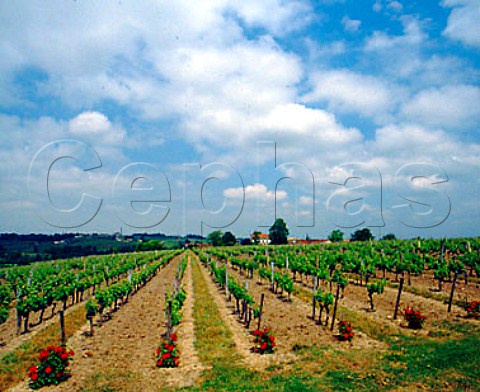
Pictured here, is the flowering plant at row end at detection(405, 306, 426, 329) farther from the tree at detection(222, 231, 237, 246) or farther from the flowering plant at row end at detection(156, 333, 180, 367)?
the tree at detection(222, 231, 237, 246)

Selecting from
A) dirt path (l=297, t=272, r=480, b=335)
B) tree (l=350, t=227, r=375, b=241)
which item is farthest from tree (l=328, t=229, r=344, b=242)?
dirt path (l=297, t=272, r=480, b=335)

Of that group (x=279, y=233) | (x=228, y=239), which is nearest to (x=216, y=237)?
(x=228, y=239)

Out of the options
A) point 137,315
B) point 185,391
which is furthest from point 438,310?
point 137,315

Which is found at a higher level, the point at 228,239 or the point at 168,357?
the point at 228,239

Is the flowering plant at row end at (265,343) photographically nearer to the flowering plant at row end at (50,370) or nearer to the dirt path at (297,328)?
the dirt path at (297,328)

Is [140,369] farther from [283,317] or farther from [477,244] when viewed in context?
[477,244]

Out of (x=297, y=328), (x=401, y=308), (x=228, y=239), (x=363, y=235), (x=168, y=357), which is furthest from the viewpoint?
(x=228, y=239)

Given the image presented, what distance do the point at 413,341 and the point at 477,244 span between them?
87.1 ft

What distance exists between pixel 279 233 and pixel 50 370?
290 feet

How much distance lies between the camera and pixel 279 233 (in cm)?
9588

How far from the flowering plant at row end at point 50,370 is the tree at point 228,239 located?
96679 mm

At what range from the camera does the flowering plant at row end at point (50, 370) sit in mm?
9023

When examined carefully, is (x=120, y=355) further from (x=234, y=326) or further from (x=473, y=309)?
(x=473, y=309)

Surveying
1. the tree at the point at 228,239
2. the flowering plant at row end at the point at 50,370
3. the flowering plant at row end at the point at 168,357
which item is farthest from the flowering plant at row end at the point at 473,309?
the tree at the point at 228,239
